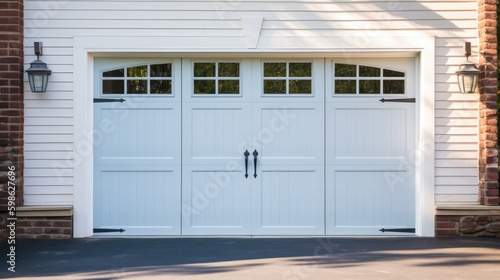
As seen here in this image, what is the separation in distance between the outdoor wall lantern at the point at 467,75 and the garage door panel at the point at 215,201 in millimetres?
2985

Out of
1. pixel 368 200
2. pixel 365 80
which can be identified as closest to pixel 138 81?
pixel 365 80

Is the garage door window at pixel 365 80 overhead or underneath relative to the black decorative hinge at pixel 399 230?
overhead

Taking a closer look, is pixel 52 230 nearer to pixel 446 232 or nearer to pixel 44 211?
pixel 44 211

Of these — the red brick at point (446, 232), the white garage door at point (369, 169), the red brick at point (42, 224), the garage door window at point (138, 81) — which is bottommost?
the red brick at point (446, 232)

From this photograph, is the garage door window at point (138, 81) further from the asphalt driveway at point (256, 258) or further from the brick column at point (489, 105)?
the brick column at point (489, 105)

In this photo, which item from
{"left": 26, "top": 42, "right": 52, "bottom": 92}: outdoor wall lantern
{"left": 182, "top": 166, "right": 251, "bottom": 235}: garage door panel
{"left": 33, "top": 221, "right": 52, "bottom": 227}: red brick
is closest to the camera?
{"left": 26, "top": 42, "right": 52, "bottom": 92}: outdoor wall lantern

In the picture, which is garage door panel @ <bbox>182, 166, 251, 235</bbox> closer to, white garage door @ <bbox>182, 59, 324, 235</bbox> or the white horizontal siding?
white garage door @ <bbox>182, 59, 324, 235</bbox>

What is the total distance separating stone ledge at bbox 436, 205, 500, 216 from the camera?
34.7 feet

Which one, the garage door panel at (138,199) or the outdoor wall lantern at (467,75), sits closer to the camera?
the outdoor wall lantern at (467,75)

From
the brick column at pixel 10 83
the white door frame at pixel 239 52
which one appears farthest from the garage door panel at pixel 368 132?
the brick column at pixel 10 83

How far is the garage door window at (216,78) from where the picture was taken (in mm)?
10961

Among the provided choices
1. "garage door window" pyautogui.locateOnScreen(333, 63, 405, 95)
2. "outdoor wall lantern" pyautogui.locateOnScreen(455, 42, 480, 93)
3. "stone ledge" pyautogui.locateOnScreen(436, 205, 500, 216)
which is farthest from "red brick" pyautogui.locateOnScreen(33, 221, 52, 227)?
"outdoor wall lantern" pyautogui.locateOnScreen(455, 42, 480, 93)

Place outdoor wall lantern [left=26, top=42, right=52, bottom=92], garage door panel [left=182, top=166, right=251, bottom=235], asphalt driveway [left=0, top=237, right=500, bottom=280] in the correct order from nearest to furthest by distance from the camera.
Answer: asphalt driveway [left=0, top=237, right=500, bottom=280]
outdoor wall lantern [left=26, top=42, right=52, bottom=92]
garage door panel [left=182, top=166, right=251, bottom=235]

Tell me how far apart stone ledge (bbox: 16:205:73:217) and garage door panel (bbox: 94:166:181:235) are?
0.45 meters
